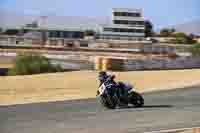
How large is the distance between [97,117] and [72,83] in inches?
822

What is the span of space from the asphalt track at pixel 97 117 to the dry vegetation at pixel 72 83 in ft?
27.3

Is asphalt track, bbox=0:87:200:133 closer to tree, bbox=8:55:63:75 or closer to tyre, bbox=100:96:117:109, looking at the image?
tyre, bbox=100:96:117:109

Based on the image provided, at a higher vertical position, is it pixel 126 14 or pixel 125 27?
pixel 126 14

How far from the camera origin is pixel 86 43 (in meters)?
150

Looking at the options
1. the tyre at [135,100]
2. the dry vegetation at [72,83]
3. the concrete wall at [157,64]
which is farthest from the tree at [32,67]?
the tyre at [135,100]

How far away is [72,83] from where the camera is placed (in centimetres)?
3822

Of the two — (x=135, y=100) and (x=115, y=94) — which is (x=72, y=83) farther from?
(x=115, y=94)

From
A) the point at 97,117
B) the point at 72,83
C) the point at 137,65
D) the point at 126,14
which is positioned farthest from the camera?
the point at 126,14

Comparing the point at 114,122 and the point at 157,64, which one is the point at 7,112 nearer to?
the point at 114,122

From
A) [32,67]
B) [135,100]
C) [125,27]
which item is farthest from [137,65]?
[125,27]

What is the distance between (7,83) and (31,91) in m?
6.05

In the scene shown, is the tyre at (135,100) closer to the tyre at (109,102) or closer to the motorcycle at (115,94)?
the motorcycle at (115,94)

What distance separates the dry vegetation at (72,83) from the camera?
3191 centimetres

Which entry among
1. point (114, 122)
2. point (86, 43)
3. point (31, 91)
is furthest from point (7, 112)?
point (86, 43)
